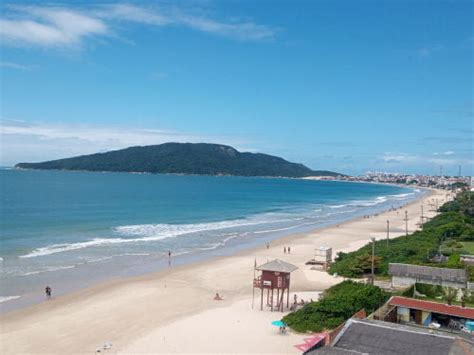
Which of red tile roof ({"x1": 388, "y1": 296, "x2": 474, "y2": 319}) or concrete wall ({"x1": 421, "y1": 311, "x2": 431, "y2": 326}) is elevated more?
red tile roof ({"x1": 388, "y1": 296, "x2": 474, "y2": 319})

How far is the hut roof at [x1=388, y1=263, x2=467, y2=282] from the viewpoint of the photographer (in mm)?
22734

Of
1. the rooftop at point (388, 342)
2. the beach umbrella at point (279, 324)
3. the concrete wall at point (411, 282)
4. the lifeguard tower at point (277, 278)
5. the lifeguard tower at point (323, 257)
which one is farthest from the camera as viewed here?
the lifeguard tower at point (323, 257)

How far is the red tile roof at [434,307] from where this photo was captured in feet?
58.3

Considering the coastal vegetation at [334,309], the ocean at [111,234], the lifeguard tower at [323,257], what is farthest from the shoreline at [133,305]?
the coastal vegetation at [334,309]

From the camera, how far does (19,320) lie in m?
20.7

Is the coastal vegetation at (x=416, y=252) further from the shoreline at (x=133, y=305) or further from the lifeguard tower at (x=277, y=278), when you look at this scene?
the lifeguard tower at (x=277, y=278)

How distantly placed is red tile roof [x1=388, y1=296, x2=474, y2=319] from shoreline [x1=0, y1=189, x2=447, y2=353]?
8.08 m

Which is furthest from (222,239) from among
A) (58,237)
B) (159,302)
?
(159,302)

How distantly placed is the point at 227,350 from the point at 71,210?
5189cm

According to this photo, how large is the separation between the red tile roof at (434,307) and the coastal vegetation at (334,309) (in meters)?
1.20

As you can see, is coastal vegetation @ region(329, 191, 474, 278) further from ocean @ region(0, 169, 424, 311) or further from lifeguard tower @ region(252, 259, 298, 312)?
ocean @ region(0, 169, 424, 311)

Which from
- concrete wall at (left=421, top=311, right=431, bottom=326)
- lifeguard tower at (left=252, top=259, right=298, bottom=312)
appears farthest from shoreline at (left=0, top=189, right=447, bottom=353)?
concrete wall at (left=421, top=311, right=431, bottom=326)

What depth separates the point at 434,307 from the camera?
18344 mm

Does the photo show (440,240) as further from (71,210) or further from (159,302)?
(71,210)
